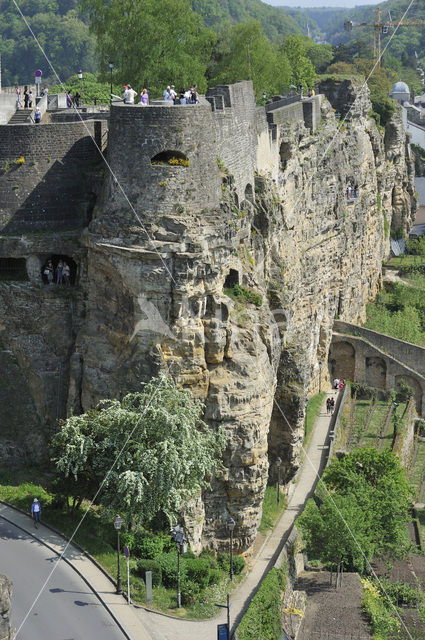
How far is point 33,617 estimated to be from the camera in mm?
38969

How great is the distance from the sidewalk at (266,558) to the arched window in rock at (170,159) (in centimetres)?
1609

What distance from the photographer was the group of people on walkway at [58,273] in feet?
160

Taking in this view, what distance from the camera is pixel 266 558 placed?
49.8 meters

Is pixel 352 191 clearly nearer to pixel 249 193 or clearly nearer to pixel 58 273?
pixel 249 193

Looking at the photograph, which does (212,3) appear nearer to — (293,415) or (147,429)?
(293,415)

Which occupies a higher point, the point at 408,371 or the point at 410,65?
the point at 410,65

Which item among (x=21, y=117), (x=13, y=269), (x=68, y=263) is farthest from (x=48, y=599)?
(x=21, y=117)

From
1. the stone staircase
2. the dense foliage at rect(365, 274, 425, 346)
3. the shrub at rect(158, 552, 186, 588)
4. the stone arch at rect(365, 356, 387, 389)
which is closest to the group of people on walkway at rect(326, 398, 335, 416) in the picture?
the stone arch at rect(365, 356, 387, 389)

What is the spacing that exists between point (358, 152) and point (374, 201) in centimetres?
507

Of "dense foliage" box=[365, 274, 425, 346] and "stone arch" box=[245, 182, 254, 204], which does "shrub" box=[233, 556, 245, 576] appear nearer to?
"stone arch" box=[245, 182, 254, 204]

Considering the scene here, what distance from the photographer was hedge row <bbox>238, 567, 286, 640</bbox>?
1623 inches

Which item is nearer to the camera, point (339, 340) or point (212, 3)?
point (339, 340)

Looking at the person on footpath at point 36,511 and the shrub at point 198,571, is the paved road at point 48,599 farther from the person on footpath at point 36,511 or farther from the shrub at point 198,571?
the shrub at point 198,571

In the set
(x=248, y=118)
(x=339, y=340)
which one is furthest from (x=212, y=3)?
(x=248, y=118)
